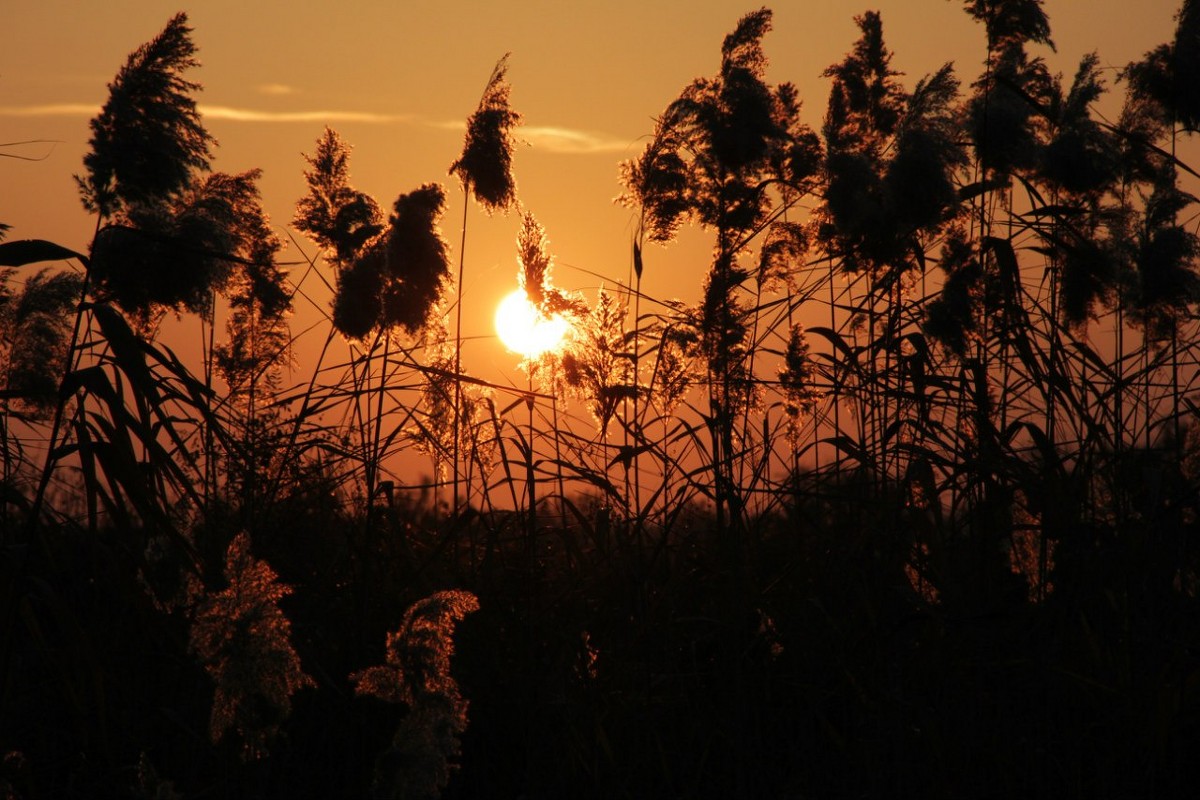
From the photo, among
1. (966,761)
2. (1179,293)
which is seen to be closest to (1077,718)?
(966,761)

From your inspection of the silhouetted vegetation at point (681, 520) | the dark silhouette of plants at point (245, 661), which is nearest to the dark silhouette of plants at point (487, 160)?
the silhouetted vegetation at point (681, 520)

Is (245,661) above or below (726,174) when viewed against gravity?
below

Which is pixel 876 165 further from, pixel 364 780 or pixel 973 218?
pixel 364 780

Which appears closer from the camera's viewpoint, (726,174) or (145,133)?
(145,133)

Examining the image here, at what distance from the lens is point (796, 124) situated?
5.02 m

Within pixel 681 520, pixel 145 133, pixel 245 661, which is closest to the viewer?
pixel 245 661

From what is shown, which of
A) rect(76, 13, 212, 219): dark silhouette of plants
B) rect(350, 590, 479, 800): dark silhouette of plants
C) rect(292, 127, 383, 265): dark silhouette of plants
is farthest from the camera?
rect(292, 127, 383, 265): dark silhouette of plants

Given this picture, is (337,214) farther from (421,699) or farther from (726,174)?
(421,699)

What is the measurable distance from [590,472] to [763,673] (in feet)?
3.23

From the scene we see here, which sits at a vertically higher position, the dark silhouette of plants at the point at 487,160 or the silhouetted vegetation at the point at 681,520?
the dark silhouette of plants at the point at 487,160

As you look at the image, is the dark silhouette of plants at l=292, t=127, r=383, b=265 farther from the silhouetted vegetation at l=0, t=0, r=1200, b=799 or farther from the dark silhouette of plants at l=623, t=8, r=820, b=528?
the dark silhouette of plants at l=623, t=8, r=820, b=528

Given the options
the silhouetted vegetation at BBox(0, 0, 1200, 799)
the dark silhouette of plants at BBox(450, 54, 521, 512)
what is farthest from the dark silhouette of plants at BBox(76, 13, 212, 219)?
the dark silhouette of plants at BBox(450, 54, 521, 512)

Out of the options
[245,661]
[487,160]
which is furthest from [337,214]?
[245,661]

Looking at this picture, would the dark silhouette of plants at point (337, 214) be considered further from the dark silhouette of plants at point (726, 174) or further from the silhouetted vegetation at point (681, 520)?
the dark silhouette of plants at point (726, 174)
